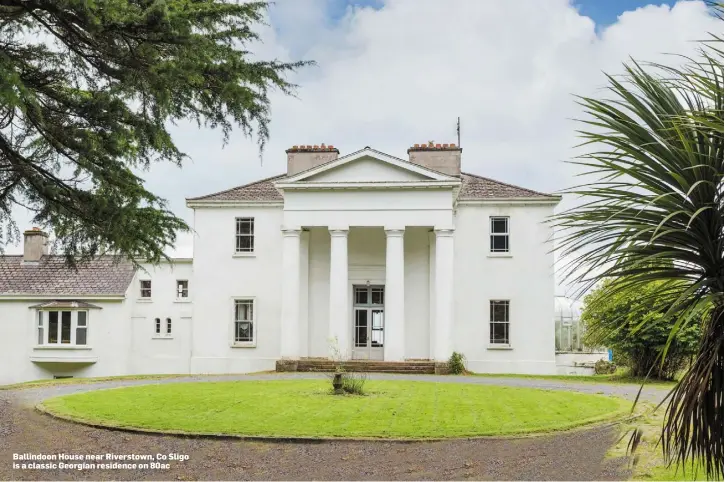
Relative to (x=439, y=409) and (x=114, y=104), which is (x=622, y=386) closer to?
(x=439, y=409)

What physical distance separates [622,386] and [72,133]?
16776 millimetres

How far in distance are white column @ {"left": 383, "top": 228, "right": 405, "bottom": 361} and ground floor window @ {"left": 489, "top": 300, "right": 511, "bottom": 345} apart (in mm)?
3805

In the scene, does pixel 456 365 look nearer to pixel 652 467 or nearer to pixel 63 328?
pixel 652 467

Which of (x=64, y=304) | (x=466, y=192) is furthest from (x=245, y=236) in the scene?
(x=64, y=304)

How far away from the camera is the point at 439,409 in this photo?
49.7ft

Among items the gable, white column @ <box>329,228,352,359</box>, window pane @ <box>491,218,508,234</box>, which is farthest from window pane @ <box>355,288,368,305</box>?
window pane @ <box>491,218,508,234</box>

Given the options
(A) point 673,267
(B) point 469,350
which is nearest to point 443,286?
(B) point 469,350

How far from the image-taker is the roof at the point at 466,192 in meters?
30.8

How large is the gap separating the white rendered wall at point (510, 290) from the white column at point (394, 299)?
112 inches

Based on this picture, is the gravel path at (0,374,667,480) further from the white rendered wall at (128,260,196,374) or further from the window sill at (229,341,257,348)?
the white rendered wall at (128,260,196,374)

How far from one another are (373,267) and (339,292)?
268 cm

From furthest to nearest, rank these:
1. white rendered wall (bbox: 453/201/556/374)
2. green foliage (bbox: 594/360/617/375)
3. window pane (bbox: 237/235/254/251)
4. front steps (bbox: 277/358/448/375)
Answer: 1. green foliage (bbox: 594/360/617/375)
2. window pane (bbox: 237/235/254/251)
3. white rendered wall (bbox: 453/201/556/374)
4. front steps (bbox: 277/358/448/375)

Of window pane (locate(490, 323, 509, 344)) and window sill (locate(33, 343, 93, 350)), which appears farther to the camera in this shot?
window sill (locate(33, 343, 93, 350))

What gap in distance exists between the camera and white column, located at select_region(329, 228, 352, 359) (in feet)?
94.6
